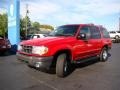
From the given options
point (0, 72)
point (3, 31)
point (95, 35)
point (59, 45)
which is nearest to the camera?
point (59, 45)

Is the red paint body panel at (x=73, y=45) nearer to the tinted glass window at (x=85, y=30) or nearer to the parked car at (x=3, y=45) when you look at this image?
the tinted glass window at (x=85, y=30)

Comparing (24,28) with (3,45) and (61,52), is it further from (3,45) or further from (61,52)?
(61,52)

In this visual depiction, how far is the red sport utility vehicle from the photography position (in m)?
7.04

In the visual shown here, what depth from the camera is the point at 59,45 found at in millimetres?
7391

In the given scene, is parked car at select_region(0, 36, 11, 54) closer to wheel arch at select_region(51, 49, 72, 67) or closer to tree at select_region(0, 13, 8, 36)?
wheel arch at select_region(51, 49, 72, 67)

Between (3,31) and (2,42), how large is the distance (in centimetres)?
4024

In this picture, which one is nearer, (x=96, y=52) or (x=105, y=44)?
(x=96, y=52)

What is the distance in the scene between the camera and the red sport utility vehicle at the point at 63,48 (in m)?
7.04

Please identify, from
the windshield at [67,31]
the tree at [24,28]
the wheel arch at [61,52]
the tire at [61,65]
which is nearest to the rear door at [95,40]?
the windshield at [67,31]

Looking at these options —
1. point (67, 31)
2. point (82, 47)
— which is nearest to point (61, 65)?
point (82, 47)

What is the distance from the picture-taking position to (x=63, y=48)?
7535 mm

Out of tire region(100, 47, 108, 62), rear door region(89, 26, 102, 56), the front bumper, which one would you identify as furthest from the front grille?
tire region(100, 47, 108, 62)

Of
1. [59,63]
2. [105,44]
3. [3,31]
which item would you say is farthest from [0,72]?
[3,31]

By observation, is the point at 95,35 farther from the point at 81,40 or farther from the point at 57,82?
the point at 57,82
